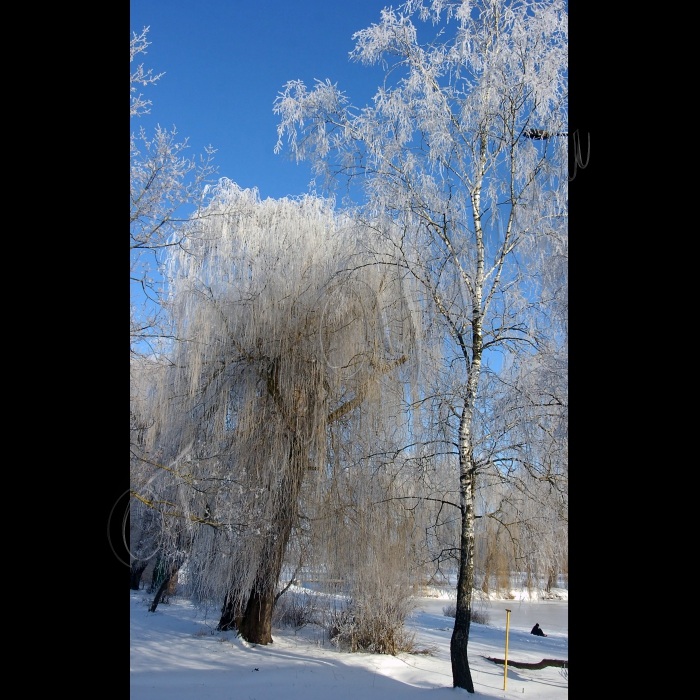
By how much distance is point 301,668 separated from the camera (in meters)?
4.15

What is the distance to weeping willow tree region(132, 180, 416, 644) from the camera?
3955mm

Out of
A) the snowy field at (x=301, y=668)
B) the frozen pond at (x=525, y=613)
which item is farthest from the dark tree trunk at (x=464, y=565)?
the frozen pond at (x=525, y=613)

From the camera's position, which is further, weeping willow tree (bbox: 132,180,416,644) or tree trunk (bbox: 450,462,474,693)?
weeping willow tree (bbox: 132,180,416,644)

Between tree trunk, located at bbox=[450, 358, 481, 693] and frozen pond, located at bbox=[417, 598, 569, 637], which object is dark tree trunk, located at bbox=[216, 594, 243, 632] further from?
frozen pond, located at bbox=[417, 598, 569, 637]

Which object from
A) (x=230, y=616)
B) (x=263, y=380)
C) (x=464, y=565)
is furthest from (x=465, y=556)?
(x=230, y=616)

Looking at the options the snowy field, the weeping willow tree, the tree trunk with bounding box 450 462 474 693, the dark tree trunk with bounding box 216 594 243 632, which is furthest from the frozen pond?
the tree trunk with bounding box 450 462 474 693

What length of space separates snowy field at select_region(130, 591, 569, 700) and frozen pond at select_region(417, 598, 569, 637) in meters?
1.31

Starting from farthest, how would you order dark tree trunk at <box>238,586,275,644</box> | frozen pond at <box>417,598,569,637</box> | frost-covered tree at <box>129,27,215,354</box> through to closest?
frozen pond at <box>417,598,569,637</box> < dark tree trunk at <box>238,586,275,644</box> < frost-covered tree at <box>129,27,215,354</box>

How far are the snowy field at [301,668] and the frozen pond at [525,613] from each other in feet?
4.29

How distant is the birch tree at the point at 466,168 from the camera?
3219 mm

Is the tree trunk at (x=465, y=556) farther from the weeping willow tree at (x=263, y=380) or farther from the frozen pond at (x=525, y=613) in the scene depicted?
the frozen pond at (x=525, y=613)

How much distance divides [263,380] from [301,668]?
2.10 metres
